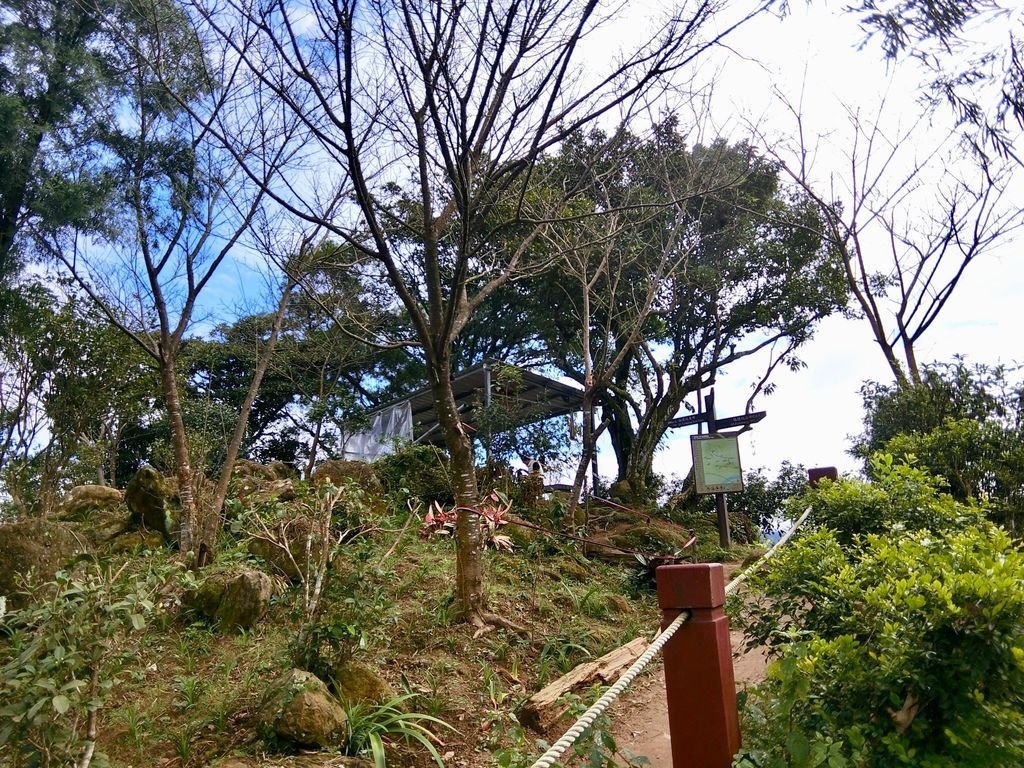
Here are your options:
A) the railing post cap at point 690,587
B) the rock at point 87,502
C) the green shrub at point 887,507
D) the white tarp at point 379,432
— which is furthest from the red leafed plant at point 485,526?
the white tarp at point 379,432

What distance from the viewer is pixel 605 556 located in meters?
8.05

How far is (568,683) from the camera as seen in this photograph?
4.27 meters

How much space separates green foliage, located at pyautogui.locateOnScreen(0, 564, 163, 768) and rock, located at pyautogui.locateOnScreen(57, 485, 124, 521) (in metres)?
6.12

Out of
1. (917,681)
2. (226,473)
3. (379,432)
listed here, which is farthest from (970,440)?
(379,432)

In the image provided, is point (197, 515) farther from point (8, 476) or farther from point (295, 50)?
point (295, 50)

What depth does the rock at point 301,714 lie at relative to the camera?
3.22 metres

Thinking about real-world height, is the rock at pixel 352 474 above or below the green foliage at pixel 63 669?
above

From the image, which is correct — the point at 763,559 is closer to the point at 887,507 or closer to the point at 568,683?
the point at 887,507

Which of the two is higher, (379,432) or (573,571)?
(379,432)

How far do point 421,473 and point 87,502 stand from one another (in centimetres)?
402

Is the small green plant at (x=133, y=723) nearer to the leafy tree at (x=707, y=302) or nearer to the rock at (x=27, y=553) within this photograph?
the rock at (x=27, y=553)

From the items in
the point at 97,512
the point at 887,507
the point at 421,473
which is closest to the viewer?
the point at 887,507

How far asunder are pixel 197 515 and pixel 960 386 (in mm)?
7630

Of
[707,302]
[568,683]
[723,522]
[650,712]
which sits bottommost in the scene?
[650,712]
